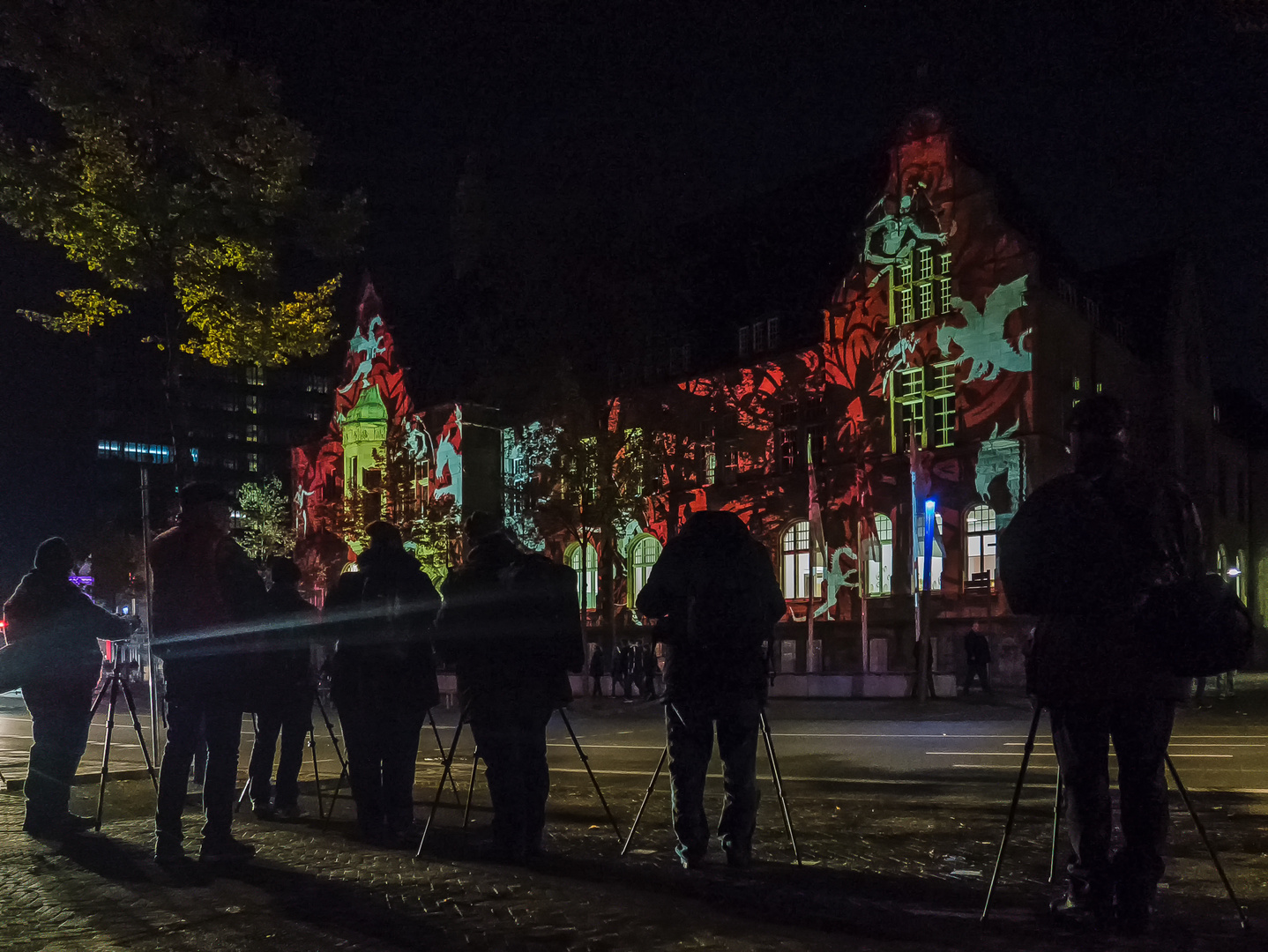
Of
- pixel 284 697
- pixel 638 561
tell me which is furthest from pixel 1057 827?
pixel 638 561

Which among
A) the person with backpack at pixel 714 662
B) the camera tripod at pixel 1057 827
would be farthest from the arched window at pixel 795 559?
the camera tripod at pixel 1057 827

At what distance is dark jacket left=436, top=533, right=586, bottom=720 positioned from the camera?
24.0 ft

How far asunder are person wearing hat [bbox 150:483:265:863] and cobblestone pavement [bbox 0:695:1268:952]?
11.7 inches

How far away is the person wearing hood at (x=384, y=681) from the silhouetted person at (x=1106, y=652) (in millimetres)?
4206

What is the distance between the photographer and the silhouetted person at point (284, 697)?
8953mm

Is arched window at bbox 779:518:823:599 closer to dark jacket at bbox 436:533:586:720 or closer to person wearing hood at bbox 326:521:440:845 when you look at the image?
person wearing hood at bbox 326:521:440:845

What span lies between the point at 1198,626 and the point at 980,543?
109ft

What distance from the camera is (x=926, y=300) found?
38938 mm

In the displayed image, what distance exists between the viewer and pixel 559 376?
3197 centimetres

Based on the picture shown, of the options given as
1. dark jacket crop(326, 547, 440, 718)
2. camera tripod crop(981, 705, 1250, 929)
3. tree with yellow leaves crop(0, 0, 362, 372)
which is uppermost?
tree with yellow leaves crop(0, 0, 362, 372)

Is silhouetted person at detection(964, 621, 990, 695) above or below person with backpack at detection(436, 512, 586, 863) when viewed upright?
below

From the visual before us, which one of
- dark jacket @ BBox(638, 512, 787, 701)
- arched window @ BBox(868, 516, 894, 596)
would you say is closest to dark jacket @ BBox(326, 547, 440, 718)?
dark jacket @ BBox(638, 512, 787, 701)

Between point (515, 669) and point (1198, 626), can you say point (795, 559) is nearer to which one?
point (515, 669)

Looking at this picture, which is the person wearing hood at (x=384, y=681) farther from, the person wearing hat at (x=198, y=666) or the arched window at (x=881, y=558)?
the arched window at (x=881, y=558)
